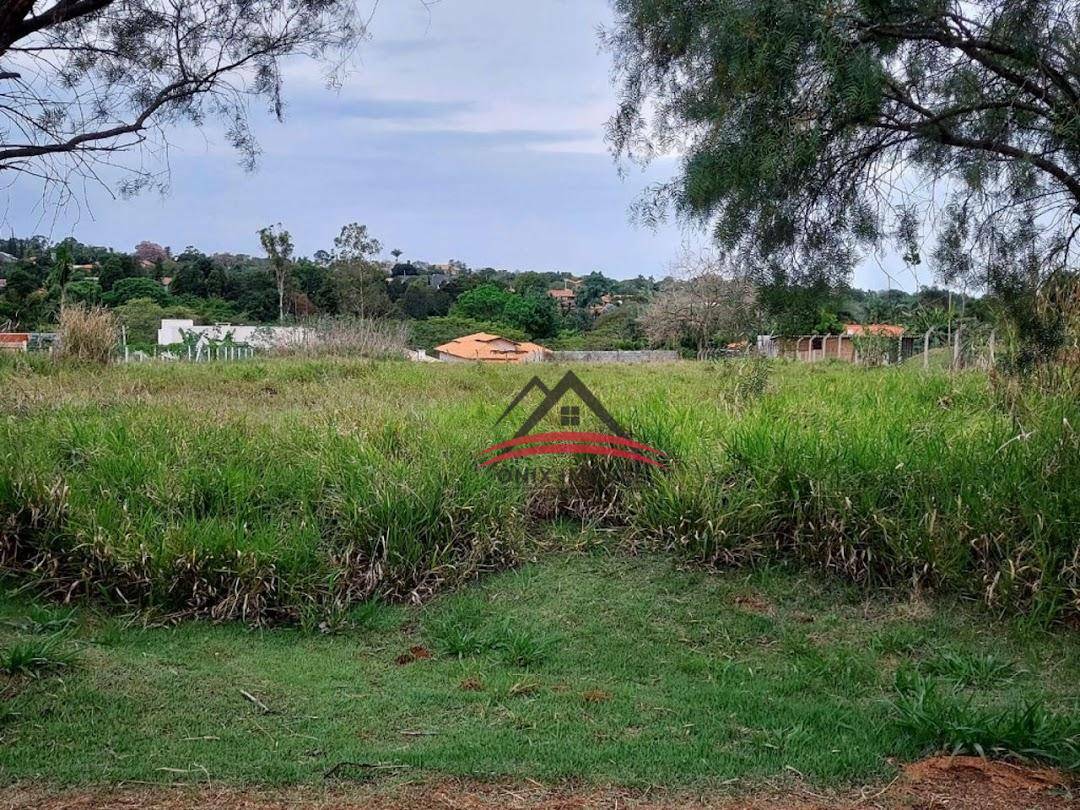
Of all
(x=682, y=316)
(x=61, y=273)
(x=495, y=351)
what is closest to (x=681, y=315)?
(x=682, y=316)

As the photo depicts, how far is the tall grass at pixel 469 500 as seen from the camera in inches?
171

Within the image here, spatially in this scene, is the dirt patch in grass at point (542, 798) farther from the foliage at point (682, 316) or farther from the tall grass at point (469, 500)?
the foliage at point (682, 316)

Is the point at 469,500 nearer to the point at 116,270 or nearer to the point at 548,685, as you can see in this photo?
the point at 548,685

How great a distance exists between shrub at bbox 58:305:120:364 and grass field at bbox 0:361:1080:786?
3570mm

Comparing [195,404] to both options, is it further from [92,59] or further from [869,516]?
[869,516]

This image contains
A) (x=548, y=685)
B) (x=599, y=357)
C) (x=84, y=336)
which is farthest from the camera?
(x=599, y=357)

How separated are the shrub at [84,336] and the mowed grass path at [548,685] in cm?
620

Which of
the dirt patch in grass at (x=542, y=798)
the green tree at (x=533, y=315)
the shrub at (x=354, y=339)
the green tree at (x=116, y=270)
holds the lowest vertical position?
the dirt patch in grass at (x=542, y=798)

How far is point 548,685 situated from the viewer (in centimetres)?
363

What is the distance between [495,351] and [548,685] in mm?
9140

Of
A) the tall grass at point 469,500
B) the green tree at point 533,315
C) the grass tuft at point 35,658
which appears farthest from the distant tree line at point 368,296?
the grass tuft at point 35,658

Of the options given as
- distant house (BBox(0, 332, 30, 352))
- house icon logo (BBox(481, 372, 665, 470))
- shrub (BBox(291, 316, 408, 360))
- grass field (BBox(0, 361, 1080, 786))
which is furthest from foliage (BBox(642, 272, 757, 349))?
distant house (BBox(0, 332, 30, 352))

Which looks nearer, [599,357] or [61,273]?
[61,273]

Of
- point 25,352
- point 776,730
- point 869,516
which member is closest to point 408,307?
point 25,352
